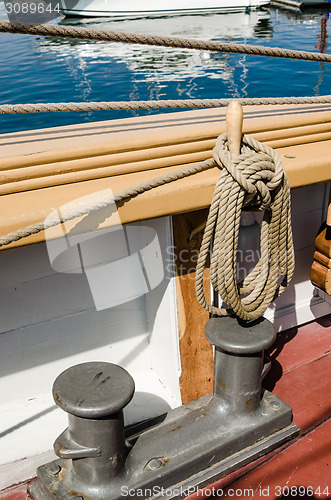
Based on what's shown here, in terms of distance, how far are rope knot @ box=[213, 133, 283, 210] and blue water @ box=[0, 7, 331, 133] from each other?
710cm

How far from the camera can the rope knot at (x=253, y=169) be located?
1470 millimetres

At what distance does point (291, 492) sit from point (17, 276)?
1.32 m

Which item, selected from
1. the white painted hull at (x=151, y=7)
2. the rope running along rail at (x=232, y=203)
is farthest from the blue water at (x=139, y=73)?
the rope running along rail at (x=232, y=203)

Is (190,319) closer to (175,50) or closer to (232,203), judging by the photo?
(232,203)

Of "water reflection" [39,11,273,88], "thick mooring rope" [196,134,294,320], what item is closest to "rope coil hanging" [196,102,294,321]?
"thick mooring rope" [196,134,294,320]

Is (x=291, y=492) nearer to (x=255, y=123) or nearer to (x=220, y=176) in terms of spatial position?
(x=220, y=176)

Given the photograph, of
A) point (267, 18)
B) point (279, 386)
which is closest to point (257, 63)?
point (267, 18)

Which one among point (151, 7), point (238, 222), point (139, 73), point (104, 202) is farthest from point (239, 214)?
point (151, 7)

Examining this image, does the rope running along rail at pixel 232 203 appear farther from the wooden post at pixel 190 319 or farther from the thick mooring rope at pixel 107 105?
the wooden post at pixel 190 319

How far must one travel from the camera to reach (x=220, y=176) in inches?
59.0

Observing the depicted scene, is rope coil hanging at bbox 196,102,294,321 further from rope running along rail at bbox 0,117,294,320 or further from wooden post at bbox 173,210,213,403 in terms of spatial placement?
wooden post at bbox 173,210,213,403

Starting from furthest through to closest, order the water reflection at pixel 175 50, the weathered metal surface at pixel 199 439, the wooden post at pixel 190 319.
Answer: the water reflection at pixel 175 50 < the wooden post at pixel 190 319 < the weathered metal surface at pixel 199 439

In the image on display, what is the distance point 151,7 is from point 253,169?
24.0m

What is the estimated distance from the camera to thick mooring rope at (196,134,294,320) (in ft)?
4.86
